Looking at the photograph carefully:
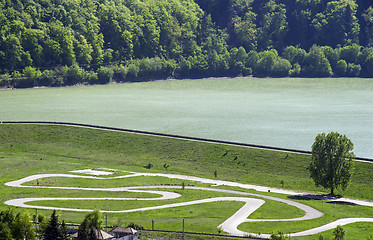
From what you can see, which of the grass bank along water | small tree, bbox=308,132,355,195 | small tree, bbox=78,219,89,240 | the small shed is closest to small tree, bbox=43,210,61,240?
small tree, bbox=78,219,89,240

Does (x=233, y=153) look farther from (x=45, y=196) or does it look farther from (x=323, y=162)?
(x=45, y=196)

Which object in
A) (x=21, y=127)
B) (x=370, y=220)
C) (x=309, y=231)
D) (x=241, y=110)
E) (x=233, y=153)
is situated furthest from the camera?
(x=241, y=110)

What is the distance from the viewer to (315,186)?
99750 millimetres

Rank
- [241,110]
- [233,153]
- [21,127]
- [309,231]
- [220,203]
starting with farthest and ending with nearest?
[241,110] → [21,127] → [233,153] → [220,203] → [309,231]

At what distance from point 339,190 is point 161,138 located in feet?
127

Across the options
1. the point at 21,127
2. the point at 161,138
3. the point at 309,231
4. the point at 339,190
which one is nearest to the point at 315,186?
the point at 339,190

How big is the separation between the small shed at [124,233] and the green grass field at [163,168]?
5589 millimetres

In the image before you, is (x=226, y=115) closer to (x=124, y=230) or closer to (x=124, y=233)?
(x=124, y=230)

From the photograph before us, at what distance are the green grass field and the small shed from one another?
5.59 metres

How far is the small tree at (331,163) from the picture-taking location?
310 feet

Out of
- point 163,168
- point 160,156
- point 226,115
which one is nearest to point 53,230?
point 163,168

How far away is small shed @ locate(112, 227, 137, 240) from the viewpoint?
225 feet

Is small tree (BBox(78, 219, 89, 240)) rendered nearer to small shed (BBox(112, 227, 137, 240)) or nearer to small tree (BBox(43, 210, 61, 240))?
small shed (BBox(112, 227, 137, 240))

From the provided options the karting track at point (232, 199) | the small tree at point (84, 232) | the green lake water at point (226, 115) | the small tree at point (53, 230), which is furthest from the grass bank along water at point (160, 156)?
the small tree at point (53, 230)
